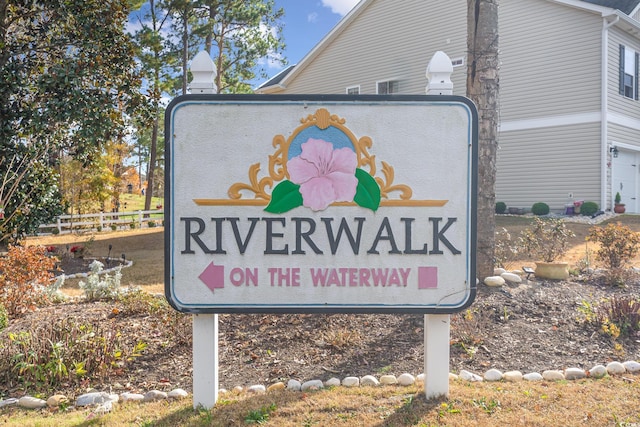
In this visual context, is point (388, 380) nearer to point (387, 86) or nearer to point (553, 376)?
point (553, 376)

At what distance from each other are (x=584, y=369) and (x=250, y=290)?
299 cm

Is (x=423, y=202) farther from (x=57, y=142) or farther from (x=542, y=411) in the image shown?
(x=57, y=142)

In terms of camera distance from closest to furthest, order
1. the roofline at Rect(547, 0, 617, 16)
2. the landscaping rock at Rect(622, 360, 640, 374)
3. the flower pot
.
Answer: the landscaping rock at Rect(622, 360, 640, 374) < the flower pot < the roofline at Rect(547, 0, 617, 16)

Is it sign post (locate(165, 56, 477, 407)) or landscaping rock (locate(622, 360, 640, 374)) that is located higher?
sign post (locate(165, 56, 477, 407))

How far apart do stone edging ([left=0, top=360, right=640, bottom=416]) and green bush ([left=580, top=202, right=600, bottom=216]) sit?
12.3m

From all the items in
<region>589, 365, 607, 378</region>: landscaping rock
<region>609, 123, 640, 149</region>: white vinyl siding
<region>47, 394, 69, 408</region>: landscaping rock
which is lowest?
<region>47, 394, 69, 408</region>: landscaping rock

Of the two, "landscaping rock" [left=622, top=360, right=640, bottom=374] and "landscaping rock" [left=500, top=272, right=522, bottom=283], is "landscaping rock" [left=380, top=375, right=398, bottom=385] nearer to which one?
"landscaping rock" [left=622, top=360, right=640, bottom=374]

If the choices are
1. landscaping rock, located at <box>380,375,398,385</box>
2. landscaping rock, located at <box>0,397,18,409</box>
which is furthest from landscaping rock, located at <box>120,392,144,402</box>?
landscaping rock, located at <box>380,375,398,385</box>

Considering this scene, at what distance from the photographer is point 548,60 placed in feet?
54.1

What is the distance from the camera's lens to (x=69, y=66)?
8.73 m

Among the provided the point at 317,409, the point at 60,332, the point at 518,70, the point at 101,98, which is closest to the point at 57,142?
the point at 101,98

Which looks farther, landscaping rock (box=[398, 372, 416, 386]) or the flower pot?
the flower pot

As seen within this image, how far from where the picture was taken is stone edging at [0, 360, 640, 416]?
3.67m

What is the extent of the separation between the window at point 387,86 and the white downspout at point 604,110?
7.55 metres
